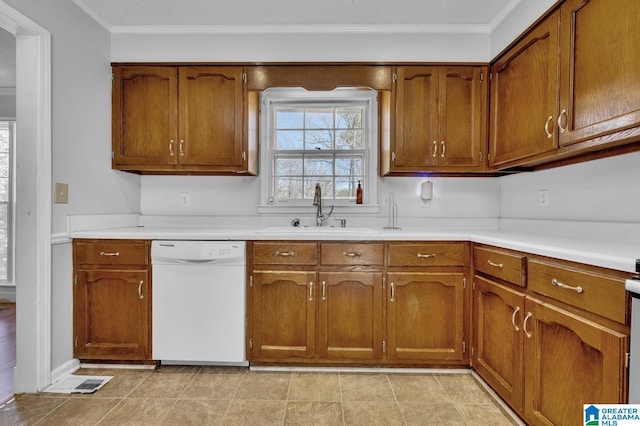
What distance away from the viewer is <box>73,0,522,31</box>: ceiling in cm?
229

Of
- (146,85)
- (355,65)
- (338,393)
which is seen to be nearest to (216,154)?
(146,85)

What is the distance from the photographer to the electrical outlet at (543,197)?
7.52 ft

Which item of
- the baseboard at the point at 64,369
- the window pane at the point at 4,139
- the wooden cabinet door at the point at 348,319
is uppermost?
the window pane at the point at 4,139

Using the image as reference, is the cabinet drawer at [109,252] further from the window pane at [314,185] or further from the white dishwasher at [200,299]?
the window pane at [314,185]

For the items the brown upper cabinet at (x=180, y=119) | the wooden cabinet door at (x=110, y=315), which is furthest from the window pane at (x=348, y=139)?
the wooden cabinet door at (x=110, y=315)

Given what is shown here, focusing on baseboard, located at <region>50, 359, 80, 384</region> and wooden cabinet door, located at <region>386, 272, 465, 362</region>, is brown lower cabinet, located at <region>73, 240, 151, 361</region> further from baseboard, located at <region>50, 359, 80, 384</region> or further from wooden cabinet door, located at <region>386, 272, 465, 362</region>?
wooden cabinet door, located at <region>386, 272, 465, 362</region>

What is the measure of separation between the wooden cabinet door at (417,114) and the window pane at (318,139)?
0.66 metres

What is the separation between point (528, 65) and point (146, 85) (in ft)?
8.47

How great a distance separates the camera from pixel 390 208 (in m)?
2.86

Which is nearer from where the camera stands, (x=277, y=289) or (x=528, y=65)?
(x=528, y=65)

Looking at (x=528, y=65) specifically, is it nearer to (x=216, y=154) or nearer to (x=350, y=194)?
(x=350, y=194)

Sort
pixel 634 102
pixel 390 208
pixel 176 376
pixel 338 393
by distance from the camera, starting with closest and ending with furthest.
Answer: pixel 634 102, pixel 338 393, pixel 176 376, pixel 390 208

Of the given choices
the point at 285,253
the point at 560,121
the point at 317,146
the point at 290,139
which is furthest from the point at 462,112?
the point at 285,253

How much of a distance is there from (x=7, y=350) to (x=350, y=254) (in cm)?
262
